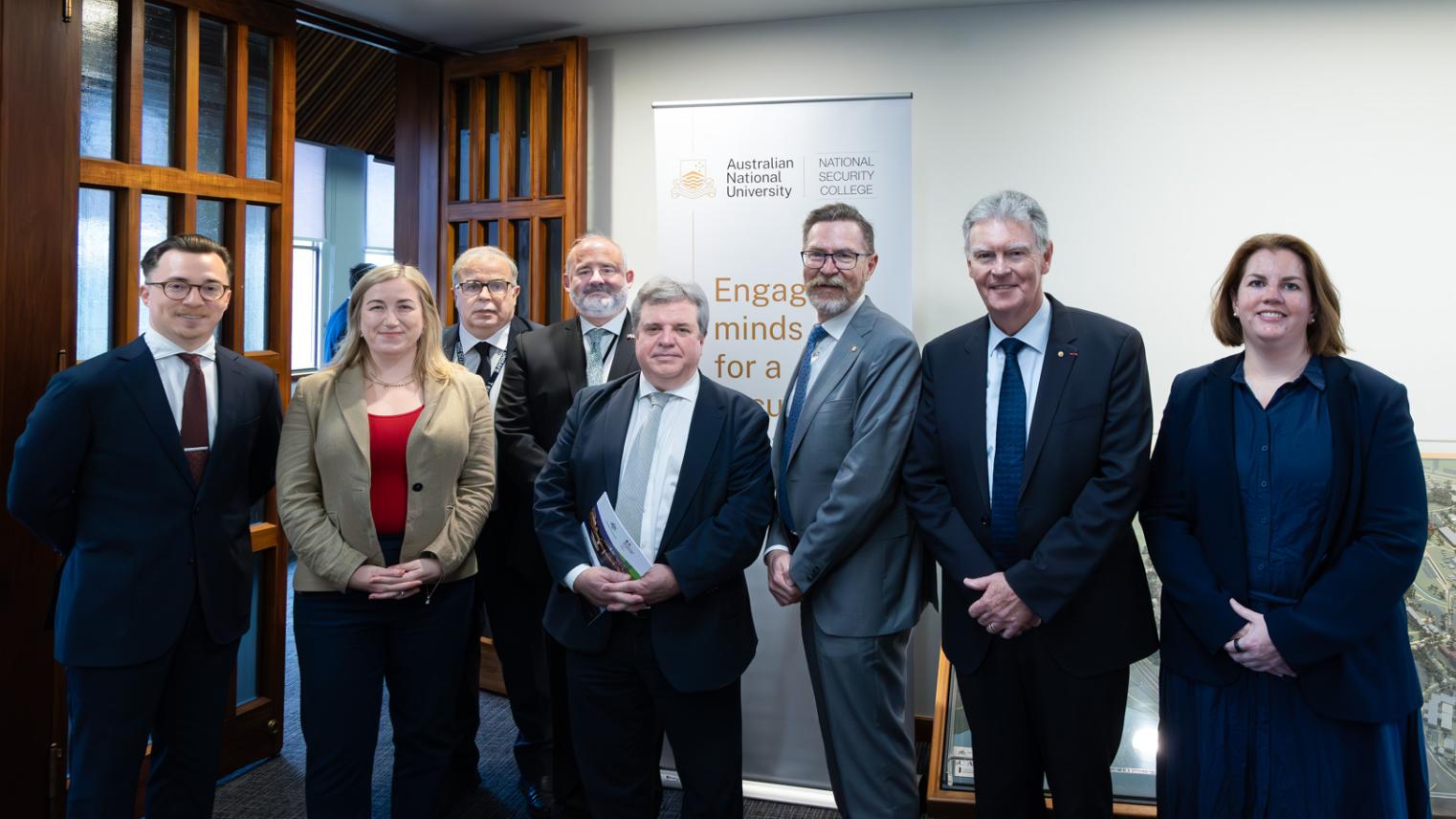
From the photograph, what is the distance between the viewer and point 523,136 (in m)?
4.36

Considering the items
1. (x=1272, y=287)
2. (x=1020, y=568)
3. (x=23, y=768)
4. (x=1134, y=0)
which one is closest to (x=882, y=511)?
(x=1020, y=568)

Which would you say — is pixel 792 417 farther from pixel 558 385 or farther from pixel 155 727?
pixel 155 727

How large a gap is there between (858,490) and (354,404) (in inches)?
53.7

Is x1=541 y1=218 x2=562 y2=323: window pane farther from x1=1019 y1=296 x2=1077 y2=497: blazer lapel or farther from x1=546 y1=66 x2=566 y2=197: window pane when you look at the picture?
x1=1019 y1=296 x2=1077 y2=497: blazer lapel

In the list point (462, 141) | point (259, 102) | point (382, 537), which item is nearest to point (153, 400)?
point (382, 537)

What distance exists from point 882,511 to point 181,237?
6.54ft

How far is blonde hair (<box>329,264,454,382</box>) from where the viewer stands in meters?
2.67

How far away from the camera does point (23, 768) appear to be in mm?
2898

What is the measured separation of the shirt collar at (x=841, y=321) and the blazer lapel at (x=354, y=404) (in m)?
1.28

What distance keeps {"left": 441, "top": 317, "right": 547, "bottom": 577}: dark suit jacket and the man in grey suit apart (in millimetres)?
908

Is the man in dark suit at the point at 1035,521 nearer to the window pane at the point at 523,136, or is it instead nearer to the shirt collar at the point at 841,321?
the shirt collar at the point at 841,321

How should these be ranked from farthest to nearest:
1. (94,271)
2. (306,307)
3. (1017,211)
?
(306,307)
(94,271)
(1017,211)

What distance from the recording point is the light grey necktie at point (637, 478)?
2439mm

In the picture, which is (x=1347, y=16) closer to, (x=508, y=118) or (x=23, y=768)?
(x=508, y=118)
